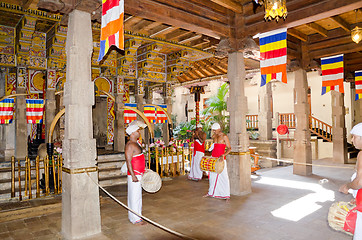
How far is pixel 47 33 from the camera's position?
33.2 ft

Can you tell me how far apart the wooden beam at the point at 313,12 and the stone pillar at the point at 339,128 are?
338 inches

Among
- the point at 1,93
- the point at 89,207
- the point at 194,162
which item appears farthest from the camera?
the point at 1,93

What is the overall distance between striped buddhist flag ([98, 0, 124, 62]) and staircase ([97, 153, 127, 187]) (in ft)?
17.8

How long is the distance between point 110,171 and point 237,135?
476 centimetres

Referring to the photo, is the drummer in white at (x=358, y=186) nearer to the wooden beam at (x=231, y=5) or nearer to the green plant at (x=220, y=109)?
the wooden beam at (x=231, y=5)

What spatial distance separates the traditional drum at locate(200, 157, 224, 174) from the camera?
21.8ft

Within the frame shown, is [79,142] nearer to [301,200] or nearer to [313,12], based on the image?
[301,200]

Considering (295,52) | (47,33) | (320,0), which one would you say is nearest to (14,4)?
(47,33)

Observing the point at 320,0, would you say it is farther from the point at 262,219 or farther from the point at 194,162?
the point at 194,162

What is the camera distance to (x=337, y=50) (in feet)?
30.8

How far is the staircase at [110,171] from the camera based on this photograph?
8.63 meters

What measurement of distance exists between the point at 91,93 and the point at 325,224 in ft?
17.1

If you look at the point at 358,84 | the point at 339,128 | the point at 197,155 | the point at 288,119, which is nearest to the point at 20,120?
the point at 197,155

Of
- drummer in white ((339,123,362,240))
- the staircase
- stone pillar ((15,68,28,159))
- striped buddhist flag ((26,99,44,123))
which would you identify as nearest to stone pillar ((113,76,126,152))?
the staircase
